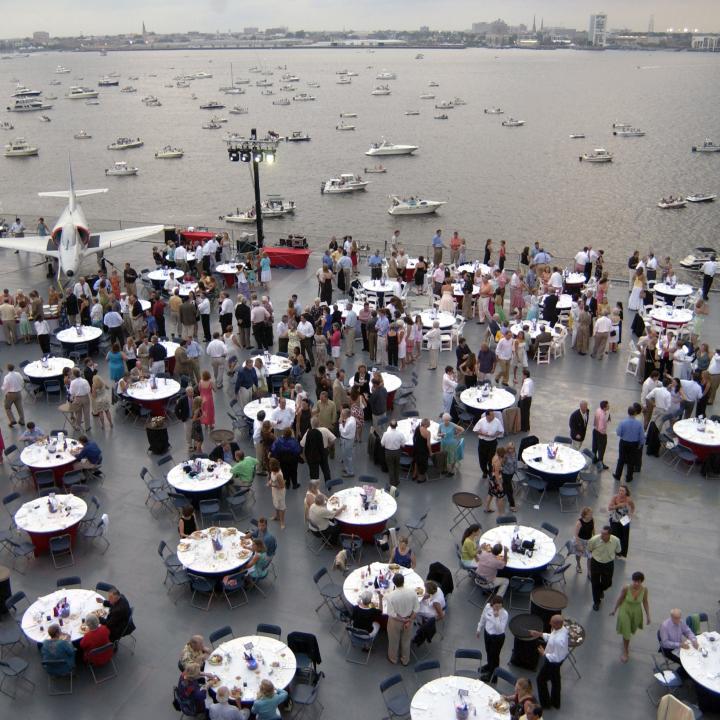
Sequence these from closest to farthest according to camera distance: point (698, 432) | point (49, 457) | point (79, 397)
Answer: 1. point (49, 457)
2. point (698, 432)
3. point (79, 397)

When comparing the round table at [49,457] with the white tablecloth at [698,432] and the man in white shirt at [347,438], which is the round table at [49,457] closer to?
the man in white shirt at [347,438]

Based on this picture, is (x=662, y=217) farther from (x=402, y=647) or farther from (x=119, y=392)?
(x=402, y=647)

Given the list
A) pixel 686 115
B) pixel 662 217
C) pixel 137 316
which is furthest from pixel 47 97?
pixel 137 316

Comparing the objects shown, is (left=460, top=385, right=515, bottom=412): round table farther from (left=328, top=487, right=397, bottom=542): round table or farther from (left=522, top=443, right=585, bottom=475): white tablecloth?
(left=328, top=487, right=397, bottom=542): round table

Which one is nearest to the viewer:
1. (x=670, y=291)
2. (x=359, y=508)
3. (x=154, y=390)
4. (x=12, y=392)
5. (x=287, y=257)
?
(x=359, y=508)

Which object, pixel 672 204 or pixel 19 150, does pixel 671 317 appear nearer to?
pixel 672 204

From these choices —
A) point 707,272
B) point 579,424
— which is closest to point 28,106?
point 707,272

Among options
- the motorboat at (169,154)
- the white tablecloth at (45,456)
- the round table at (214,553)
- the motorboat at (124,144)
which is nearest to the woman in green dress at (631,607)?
the round table at (214,553)
